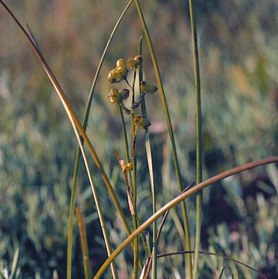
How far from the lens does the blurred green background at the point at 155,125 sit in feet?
4.74

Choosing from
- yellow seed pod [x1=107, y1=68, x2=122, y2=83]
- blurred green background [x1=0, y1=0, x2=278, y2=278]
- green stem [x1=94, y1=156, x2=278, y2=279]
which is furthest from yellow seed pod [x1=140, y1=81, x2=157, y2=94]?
blurred green background [x1=0, y1=0, x2=278, y2=278]

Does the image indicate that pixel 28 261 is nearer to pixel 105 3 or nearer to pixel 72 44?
pixel 72 44

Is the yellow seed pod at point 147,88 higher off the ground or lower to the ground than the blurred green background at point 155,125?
lower

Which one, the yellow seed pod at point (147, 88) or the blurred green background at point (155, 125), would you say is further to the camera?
the blurred green background at point (155, 125)

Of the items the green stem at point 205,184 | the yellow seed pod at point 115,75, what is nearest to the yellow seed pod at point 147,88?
the yellow seed pod at point 115,75

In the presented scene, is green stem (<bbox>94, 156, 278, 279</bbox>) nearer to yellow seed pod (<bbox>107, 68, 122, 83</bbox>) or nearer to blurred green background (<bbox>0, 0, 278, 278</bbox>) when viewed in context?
yellow seed pod (<bbox>107, 68, 122, 83</bbox>)

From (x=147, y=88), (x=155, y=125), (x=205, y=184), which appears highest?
(x=155, y=125)

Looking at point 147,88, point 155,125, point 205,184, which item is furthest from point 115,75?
point 155,125

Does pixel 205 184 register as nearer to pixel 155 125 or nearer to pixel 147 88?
pixel 147 88

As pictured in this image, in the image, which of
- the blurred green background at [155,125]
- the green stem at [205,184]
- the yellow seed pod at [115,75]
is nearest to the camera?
the green stem at [205,184]

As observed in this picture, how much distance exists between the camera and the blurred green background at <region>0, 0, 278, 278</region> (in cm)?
144

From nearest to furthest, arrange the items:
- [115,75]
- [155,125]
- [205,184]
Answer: [205,184] < [115,75] < [155,125]

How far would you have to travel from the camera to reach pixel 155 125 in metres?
2.13

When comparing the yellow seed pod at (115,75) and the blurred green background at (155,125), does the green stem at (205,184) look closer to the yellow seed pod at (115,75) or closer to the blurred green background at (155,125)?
the yellow seed pod at (115,75)
